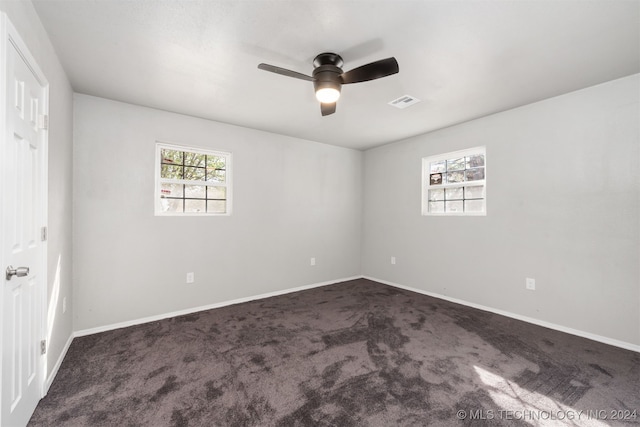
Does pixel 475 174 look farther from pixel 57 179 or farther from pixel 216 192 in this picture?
pixel 57 179

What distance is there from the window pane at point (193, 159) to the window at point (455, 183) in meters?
3.25

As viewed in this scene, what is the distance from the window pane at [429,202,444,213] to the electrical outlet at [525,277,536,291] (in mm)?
1411

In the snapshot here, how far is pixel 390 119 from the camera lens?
12.2ft

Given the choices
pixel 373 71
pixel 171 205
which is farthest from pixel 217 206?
pixel 373 71

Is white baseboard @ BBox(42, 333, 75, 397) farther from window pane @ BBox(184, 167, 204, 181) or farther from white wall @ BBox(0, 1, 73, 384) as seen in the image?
window pane @ BBox(184, 167, 204, 181)

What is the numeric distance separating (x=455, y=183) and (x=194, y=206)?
3623 mm

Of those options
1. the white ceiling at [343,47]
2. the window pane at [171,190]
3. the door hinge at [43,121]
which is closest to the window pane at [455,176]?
the white ceiling at [343,47]

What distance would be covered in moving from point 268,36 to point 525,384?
310 centimetres

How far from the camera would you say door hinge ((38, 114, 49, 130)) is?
185 cm

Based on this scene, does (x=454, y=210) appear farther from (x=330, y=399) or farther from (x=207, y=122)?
(x=207, y=122)

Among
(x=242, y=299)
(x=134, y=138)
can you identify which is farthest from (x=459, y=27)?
(x=242, y=299)

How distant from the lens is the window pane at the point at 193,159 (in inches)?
144

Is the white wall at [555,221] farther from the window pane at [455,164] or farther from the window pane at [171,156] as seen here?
the window pane at [171,156]

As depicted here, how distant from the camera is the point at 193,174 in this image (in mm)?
3697
